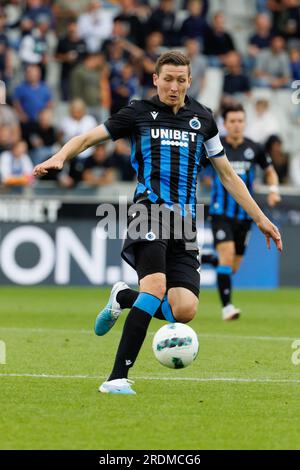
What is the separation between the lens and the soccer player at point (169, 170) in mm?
7531

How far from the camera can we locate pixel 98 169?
19391mm

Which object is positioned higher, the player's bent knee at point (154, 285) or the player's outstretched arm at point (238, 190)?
the player's outstretched arm at point (238, 190)

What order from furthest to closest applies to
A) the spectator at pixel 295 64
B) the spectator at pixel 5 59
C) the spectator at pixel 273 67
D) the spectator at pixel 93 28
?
the spectator at pixel 295 64
the spectator at pixel 273 67
the spectator at pixel 93 28
the spectator at pixel 5 59

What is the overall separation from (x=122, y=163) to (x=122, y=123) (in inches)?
478

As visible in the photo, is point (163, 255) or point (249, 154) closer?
point (163, 255)

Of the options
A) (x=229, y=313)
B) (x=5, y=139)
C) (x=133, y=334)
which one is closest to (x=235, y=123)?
(x=229, y=313)

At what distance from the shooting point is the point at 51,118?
2098 centimetres

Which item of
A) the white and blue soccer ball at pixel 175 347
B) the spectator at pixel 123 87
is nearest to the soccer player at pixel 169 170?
the white and blue soccer ball at pixel 175 347

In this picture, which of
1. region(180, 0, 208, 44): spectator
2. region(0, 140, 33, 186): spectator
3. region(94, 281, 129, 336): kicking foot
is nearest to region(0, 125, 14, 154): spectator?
region(0, 140, 33, 186): spectator

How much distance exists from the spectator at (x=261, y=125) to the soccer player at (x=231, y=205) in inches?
292

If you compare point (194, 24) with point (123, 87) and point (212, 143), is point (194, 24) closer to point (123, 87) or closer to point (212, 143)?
point (123, 87)

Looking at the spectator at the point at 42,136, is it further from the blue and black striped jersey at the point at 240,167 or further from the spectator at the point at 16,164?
the blue and black striped jersey at the point at 240,167

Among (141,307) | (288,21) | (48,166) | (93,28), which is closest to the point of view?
(48,166)

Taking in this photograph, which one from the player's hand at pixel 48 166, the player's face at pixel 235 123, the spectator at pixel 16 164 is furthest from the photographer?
the spectator at pixel 16 164
